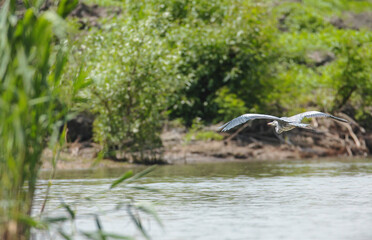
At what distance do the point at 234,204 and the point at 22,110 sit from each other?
513 cm

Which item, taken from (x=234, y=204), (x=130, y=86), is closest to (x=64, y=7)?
(x=234, y=204)

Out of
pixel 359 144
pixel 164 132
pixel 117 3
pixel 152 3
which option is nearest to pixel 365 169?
pixel 359 144

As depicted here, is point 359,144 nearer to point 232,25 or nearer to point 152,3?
point 232,25

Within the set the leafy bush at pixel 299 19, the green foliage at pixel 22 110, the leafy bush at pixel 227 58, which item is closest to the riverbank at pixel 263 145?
the leafy bush at pixel 227 58

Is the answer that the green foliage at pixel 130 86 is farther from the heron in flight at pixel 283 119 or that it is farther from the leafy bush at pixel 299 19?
the leafy bush at pixel 299 19

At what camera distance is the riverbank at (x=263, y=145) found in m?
22.6

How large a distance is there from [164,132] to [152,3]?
4.79m

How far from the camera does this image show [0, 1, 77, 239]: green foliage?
5.46 m

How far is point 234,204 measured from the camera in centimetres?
977

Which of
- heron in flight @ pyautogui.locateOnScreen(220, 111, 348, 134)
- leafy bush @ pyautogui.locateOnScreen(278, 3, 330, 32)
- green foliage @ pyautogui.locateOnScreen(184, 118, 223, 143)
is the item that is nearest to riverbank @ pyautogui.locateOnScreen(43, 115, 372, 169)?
green foliage @ pyautogui.locateOnScreen(184, 118, 223, 143)

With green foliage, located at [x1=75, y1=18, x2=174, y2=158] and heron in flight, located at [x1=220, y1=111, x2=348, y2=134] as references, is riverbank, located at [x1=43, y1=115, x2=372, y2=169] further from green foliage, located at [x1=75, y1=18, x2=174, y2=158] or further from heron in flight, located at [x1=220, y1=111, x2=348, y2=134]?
heron in flight, located at [x1=220, y1=111, x2=348, y2=134]

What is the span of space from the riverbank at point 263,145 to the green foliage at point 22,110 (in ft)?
50.8

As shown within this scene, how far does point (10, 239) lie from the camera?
563 cm

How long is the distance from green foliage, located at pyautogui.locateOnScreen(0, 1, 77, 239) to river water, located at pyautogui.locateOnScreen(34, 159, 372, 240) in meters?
0.51
